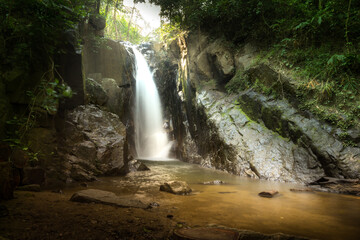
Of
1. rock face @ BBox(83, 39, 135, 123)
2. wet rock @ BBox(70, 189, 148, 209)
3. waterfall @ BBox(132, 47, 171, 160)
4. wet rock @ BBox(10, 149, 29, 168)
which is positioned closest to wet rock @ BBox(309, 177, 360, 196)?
wet rock @ BBox(70, 189, 148, 209)

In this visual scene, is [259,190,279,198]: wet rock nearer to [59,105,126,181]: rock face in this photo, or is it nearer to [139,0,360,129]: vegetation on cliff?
[139,0,360,129]: vegetation on cliff

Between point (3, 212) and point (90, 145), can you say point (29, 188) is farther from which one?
point (90, 145)

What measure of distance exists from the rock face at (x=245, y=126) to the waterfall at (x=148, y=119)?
165 centimetres

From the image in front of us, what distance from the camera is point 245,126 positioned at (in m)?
8.42

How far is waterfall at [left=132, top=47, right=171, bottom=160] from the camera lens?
14414 millimetres

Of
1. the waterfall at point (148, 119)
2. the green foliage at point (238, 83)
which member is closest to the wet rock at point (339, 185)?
the green foliage at point (238, 83)

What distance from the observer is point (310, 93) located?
7.27 m

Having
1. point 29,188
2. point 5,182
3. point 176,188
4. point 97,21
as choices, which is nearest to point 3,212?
point 5,182

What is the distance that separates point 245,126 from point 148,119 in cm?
870

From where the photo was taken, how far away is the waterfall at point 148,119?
47.3 feet

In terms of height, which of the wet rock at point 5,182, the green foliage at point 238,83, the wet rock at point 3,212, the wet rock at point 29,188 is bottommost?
the wet rock at point 29,188

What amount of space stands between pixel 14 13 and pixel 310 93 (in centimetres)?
867

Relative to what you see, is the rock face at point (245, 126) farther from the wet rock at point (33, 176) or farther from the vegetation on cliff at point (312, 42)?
the wet rock at point (33, 176)

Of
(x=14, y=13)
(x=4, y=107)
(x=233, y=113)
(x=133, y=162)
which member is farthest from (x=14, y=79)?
(x=233, y=113)
